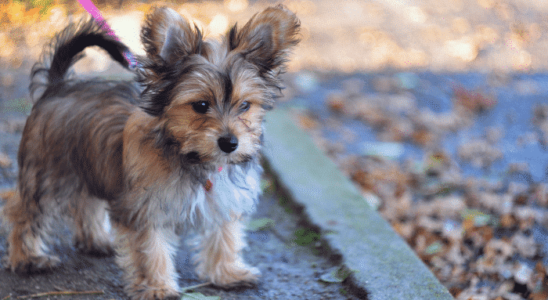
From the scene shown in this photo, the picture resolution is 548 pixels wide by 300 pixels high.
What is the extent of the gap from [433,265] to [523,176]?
7.53ft

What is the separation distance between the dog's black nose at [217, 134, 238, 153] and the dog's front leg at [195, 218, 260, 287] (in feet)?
2.61

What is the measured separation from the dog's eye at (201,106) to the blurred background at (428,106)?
2.24 ft

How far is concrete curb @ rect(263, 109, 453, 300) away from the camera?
322 centimetres

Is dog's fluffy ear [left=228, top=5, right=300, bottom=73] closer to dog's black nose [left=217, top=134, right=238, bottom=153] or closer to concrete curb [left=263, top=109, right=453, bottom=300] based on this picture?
dog's black nose [left=217, top=134, right=238, bottom=153]

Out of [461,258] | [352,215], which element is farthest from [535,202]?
[352,215]

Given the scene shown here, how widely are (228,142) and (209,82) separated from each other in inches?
13.7

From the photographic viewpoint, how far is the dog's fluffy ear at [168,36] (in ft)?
9.07

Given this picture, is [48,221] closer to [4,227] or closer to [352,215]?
[4,227]

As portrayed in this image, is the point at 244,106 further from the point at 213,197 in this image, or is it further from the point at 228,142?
the point at 213,197

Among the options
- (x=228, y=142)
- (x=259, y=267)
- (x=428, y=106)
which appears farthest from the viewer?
(x=428, y=106)

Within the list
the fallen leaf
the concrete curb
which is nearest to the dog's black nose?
the concrete curb

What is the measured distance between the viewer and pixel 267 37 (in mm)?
3021

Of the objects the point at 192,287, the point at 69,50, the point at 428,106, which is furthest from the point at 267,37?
the point at 428,106

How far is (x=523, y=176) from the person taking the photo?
5.63 metres
